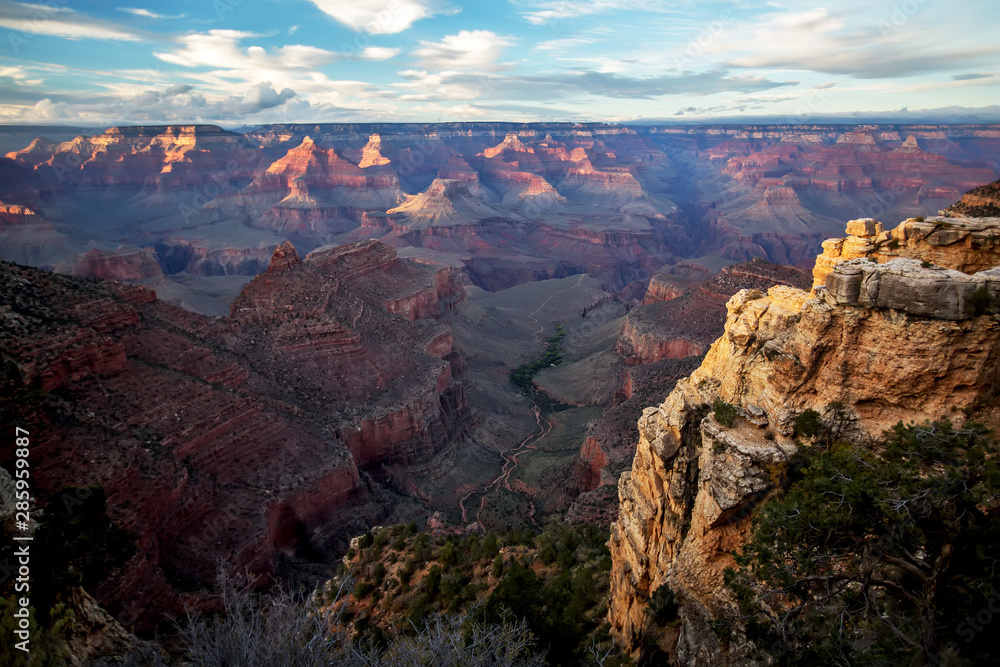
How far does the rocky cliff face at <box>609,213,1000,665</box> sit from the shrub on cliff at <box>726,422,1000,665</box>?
104 cm

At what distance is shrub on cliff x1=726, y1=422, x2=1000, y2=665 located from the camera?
8.72 m

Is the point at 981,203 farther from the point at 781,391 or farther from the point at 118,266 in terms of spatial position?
the point at 118,266

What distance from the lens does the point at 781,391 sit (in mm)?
13086

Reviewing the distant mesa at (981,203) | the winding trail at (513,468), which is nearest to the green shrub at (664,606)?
the winding trail at (513,468)

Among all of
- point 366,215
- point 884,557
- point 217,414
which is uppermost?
point 884,557

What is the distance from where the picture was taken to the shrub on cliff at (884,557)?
8.72 m

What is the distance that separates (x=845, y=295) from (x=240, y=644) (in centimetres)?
1497

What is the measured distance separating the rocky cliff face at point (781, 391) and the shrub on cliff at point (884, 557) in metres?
1.04

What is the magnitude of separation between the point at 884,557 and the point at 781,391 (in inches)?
176

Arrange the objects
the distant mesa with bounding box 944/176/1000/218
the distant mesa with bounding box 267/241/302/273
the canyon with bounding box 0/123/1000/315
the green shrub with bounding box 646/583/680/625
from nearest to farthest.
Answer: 1. the green shrub with bounding box 646/583/680/625
2. the distant mesa with bounding box 944/176/1000/218
3. the distant mesa with bounding box 267/241/302/273
4. the canyon with bounding box 0/123/1000/315

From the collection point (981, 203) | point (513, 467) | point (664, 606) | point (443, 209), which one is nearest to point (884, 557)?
point (664, 606)

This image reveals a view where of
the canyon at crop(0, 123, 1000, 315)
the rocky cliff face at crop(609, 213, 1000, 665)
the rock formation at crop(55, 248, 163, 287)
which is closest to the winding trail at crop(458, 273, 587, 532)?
the rocky cliff face at crop(609, 213, 1000, 665)

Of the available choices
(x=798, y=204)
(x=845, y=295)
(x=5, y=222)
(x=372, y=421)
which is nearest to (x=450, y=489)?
(x=372, y=421)

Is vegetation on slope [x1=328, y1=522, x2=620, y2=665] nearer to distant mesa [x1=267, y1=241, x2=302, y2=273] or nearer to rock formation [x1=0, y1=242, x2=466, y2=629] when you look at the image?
rock formation [x1=0, y1=242, x2=466, y2=629]
